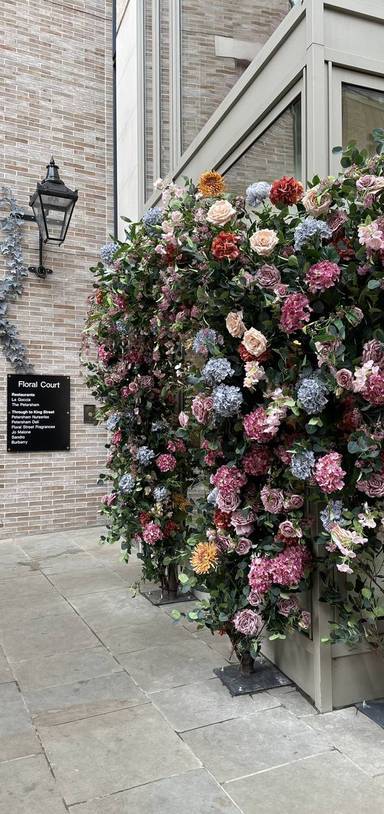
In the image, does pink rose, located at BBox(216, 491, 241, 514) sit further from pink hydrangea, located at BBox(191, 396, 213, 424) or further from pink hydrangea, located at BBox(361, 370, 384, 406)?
pink hydrangea, located at BBox(361, 370, 384, 406)

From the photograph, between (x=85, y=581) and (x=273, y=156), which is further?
(x=85, y=581)

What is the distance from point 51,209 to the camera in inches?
255

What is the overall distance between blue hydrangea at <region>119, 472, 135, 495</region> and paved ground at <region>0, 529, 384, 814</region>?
0.87 meters

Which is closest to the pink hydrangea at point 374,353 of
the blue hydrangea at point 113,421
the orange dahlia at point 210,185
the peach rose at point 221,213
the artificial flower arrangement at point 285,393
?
the artificial flower arrangement at point 285,393

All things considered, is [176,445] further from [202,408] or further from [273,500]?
[273,500]

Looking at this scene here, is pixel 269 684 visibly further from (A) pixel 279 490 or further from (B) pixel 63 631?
(B) pixel 63 631

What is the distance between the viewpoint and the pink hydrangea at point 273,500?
2.54 m

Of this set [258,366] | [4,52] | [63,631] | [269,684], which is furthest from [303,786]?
[4,52]

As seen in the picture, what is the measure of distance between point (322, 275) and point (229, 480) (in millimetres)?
955

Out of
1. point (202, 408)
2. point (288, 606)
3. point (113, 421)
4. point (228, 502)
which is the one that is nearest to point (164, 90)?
point (113, 421)

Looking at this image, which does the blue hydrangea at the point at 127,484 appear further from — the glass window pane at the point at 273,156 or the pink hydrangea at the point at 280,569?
the glass window pane at the point at 273,156

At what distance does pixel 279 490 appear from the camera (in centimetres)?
256

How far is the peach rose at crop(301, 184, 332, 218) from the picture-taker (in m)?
2.33

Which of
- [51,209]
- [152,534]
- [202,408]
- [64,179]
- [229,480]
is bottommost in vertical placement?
[152,534]
